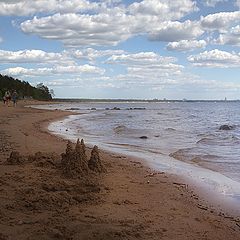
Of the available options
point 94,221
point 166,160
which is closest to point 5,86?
point 166,160

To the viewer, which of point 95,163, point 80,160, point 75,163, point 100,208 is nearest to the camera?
point 100,208

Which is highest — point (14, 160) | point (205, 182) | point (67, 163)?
point (67, 163)

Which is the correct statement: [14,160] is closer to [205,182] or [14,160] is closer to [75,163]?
[75,163]

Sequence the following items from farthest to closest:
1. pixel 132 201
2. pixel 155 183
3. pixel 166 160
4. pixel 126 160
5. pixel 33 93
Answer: pixel 33 93 → pixel 166 160 → pixel 126 160 → pixel 155 183 → pixel 132 201

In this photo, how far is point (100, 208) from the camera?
629cm

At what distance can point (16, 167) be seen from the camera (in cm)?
895

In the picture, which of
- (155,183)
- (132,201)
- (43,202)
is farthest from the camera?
(155,183)

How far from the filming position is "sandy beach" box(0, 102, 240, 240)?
5199 millimetres

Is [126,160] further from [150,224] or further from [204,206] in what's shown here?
[150,224]

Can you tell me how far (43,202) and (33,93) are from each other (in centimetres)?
11648

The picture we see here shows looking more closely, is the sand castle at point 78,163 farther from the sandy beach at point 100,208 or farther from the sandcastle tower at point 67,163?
the sandy beach at point 100,208

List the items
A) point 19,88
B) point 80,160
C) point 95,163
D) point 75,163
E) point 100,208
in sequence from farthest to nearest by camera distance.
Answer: point 19,88
point 95,163
point 80,160
point 75,163
point 100,208

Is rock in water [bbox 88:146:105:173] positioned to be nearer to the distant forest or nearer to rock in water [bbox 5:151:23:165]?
rock in water [bbox 5:151:23:165]

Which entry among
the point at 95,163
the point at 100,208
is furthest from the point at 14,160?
the point at 100,208
